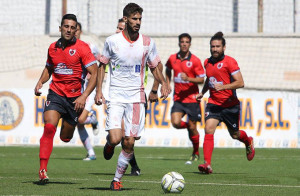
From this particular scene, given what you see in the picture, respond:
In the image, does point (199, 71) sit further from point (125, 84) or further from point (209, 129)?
point (125, 84)

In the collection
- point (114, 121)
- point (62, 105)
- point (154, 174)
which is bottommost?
point (154, 174)

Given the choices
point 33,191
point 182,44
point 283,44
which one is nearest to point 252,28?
point 283,44

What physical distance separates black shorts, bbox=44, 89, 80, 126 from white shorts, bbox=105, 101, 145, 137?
101 centimetres

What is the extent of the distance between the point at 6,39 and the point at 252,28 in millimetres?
8662

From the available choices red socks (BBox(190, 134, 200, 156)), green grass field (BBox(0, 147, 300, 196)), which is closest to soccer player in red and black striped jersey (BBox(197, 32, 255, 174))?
green grass field (BBox(0, 147, 300, 196))

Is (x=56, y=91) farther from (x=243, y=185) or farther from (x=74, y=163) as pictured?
(x=74, y=163)

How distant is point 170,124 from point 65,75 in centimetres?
992

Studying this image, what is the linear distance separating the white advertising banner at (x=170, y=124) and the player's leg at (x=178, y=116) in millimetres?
3891

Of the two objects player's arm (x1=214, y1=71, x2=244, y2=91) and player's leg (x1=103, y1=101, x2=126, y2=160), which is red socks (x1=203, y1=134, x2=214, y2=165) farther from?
player's leg (x1=103, y1=101, x2=126, y2=160)

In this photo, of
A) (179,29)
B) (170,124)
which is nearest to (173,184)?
(170,124)

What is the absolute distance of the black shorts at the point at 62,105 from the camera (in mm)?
9789

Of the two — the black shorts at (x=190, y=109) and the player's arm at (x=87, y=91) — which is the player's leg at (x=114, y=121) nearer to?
the player's arm at (x=87, y=91)

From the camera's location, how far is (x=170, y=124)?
64.3 feet

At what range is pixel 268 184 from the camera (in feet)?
31.8
